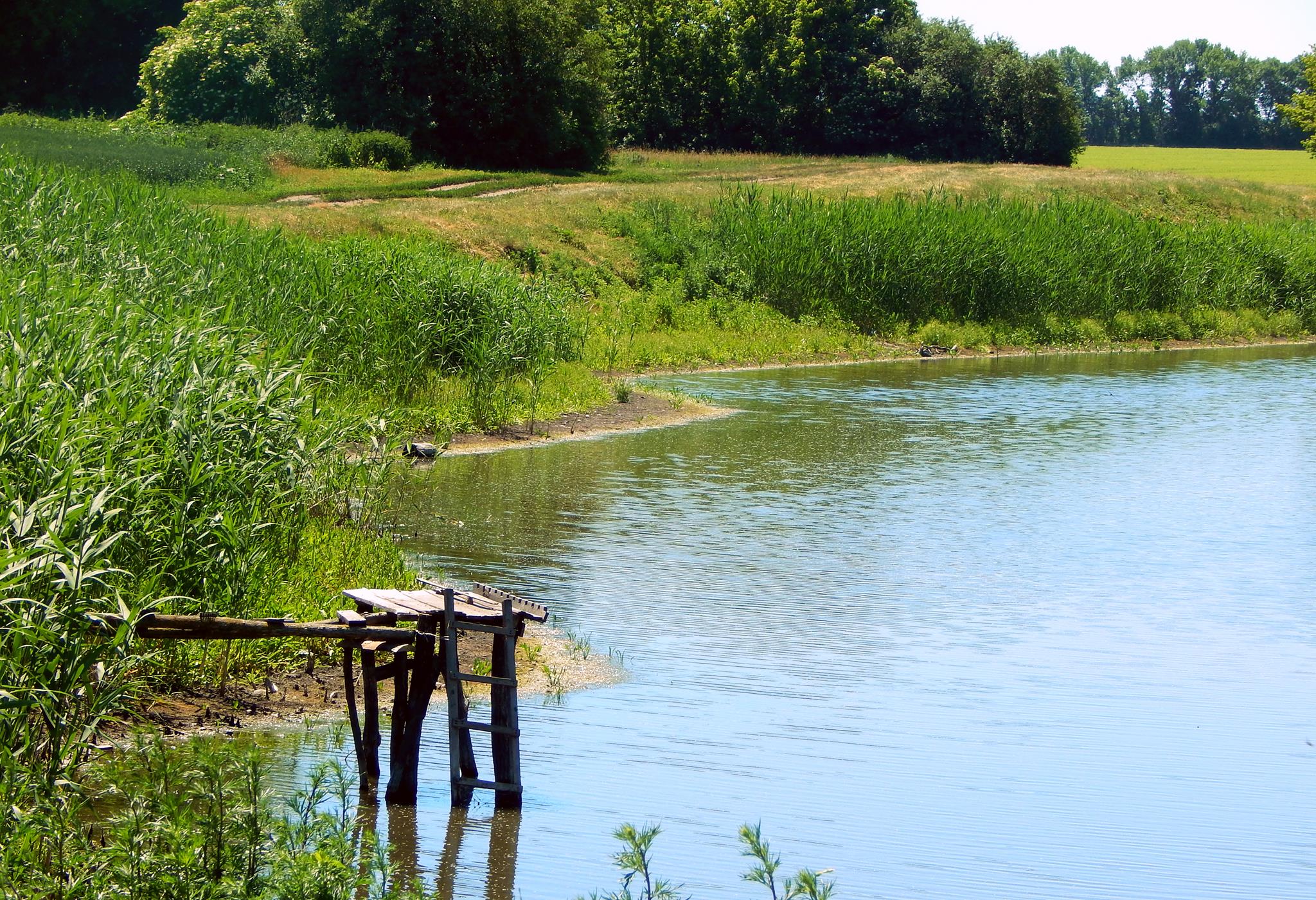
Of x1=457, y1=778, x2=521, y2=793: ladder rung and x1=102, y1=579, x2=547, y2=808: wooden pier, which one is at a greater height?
x1=102, y1=579, x2=547, y2=808: wooden pier

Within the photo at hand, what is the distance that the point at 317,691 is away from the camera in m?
8.67

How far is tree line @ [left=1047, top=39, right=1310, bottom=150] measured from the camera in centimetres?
11694

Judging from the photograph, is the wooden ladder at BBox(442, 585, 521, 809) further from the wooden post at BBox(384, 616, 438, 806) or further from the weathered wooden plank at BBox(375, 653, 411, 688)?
the weathered wooden plank at BBox(375, 653, 411, 688)

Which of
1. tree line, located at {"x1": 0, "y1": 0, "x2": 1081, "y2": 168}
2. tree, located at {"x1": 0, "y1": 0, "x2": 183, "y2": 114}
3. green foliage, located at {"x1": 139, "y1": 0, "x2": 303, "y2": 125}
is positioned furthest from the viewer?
tree, located at {"x1": 0, "y1": 0, "x2": 183, "y2": 114}

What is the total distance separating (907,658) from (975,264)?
2273 cm

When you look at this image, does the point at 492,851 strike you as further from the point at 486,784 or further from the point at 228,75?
the point at 228,75

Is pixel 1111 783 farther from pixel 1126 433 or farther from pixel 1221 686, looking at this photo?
pixel 1126 433

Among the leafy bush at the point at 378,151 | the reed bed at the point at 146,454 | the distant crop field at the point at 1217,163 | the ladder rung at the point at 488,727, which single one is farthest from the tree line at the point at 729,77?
the ladder rung at the point at 488,727

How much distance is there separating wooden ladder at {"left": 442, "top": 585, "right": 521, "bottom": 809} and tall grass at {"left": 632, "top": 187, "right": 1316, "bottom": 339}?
76.4 ft

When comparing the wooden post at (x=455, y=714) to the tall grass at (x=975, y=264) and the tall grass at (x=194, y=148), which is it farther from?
the tall grass at (x=194, y=148)

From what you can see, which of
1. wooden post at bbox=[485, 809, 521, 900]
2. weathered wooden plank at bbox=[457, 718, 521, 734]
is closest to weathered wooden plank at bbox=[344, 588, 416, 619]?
weathered wooden plank at bbox=[457, 718, 521, 734]

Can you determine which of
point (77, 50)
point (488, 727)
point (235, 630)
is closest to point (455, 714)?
point (488, 727)

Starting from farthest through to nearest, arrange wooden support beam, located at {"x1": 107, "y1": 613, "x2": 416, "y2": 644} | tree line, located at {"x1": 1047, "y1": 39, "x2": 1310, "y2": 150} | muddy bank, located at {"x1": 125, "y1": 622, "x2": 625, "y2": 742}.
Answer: tree line, located at {"x1": 1047, "y1": 39, "x2": 1310, "y2": 150} < muddy bank, located at {"x1": 125, "y1": 622, "x2": 625, "y2": 742} < wooden support beam, located at {"x1": 107, "y1": 613, "x2": 416, "y2": 644}

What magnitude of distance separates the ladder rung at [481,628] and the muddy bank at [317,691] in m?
1.21
